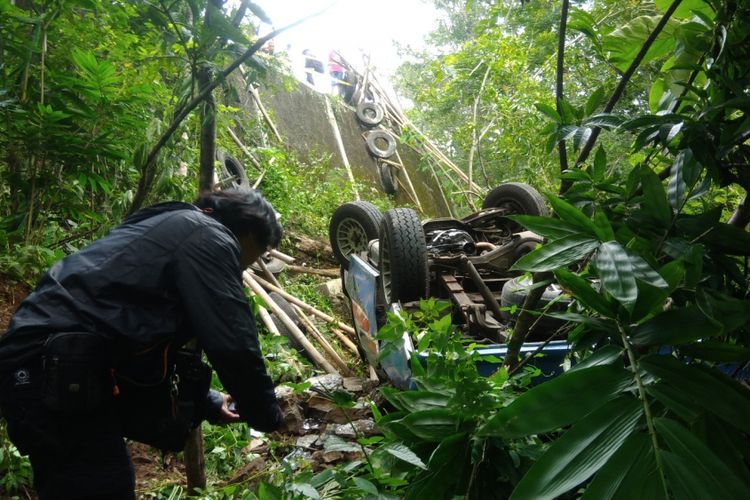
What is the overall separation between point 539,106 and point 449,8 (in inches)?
766

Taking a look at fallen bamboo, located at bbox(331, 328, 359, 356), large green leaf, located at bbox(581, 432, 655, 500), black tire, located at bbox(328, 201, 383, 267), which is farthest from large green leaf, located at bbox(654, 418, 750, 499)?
fallen bamboo, located at bbox(331, 328, 359, 356)

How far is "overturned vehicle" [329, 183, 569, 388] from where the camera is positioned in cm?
350

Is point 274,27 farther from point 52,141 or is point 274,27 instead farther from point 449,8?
point 449,8

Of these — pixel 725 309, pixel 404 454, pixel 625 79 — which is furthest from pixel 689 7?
pixel 404 454

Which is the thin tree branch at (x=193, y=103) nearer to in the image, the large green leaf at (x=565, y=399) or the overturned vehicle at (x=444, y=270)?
the large green leaf at (x=565, y=399)

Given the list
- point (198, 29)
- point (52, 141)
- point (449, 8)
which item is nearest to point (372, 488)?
point (198, 29)

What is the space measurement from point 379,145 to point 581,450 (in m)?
12.7

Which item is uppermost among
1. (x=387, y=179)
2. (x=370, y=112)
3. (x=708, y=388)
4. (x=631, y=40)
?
(x=370, y=112)

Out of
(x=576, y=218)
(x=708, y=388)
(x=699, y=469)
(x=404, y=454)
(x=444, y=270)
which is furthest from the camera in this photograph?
(x=444, y=270)

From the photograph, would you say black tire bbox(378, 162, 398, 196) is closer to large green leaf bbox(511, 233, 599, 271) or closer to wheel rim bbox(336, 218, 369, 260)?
wheel rim bbox(336, 218, 369, 260)

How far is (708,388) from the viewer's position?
28.2 inches

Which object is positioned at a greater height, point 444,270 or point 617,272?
point 617,272

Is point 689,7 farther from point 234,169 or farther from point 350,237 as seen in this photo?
point 234,169

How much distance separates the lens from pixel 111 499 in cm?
166
